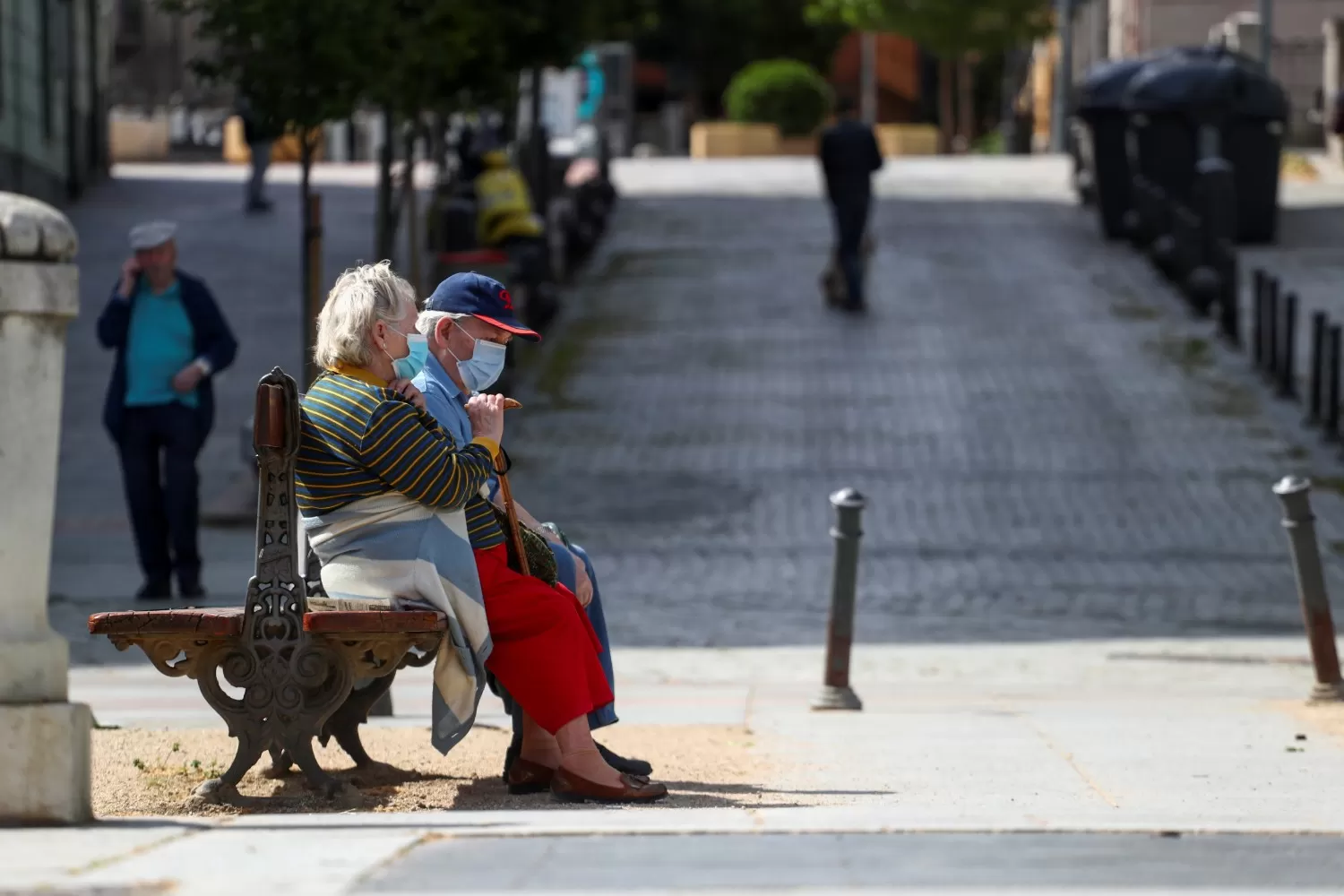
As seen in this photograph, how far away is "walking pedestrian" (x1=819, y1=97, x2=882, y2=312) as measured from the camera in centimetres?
2075

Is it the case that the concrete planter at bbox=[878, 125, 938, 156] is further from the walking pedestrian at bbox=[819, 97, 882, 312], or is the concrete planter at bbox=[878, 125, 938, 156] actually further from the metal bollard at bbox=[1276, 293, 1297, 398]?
the metal bollard at bbox=[1276, 293, 1297, 398]

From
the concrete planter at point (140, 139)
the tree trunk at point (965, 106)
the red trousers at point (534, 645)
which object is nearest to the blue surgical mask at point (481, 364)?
the red trousers at point (534, 645)

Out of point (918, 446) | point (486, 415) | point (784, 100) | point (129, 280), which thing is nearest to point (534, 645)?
point (486, 415)

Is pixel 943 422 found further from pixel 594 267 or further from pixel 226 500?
pixel 594 267

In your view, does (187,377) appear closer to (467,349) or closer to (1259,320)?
(467,349)

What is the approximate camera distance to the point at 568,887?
4.68 m

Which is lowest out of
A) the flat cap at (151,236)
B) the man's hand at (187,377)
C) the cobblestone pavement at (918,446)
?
the cobblestone pavement at (918,446)

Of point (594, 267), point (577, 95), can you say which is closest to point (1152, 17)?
point (577, 95)

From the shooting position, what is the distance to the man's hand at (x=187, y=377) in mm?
10555

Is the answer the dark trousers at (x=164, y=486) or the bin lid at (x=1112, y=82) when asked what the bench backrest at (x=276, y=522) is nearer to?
the dark trousers at (x=164, y=486)

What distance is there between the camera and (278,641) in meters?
6.13

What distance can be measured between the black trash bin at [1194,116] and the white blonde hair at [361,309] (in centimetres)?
1912

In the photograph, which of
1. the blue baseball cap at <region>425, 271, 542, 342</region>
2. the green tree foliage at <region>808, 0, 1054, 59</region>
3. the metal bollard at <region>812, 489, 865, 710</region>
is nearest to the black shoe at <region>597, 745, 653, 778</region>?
the blue baseball cap at <region>425, 271, 542, 342</region>

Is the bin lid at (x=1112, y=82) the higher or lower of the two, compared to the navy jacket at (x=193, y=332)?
higher
